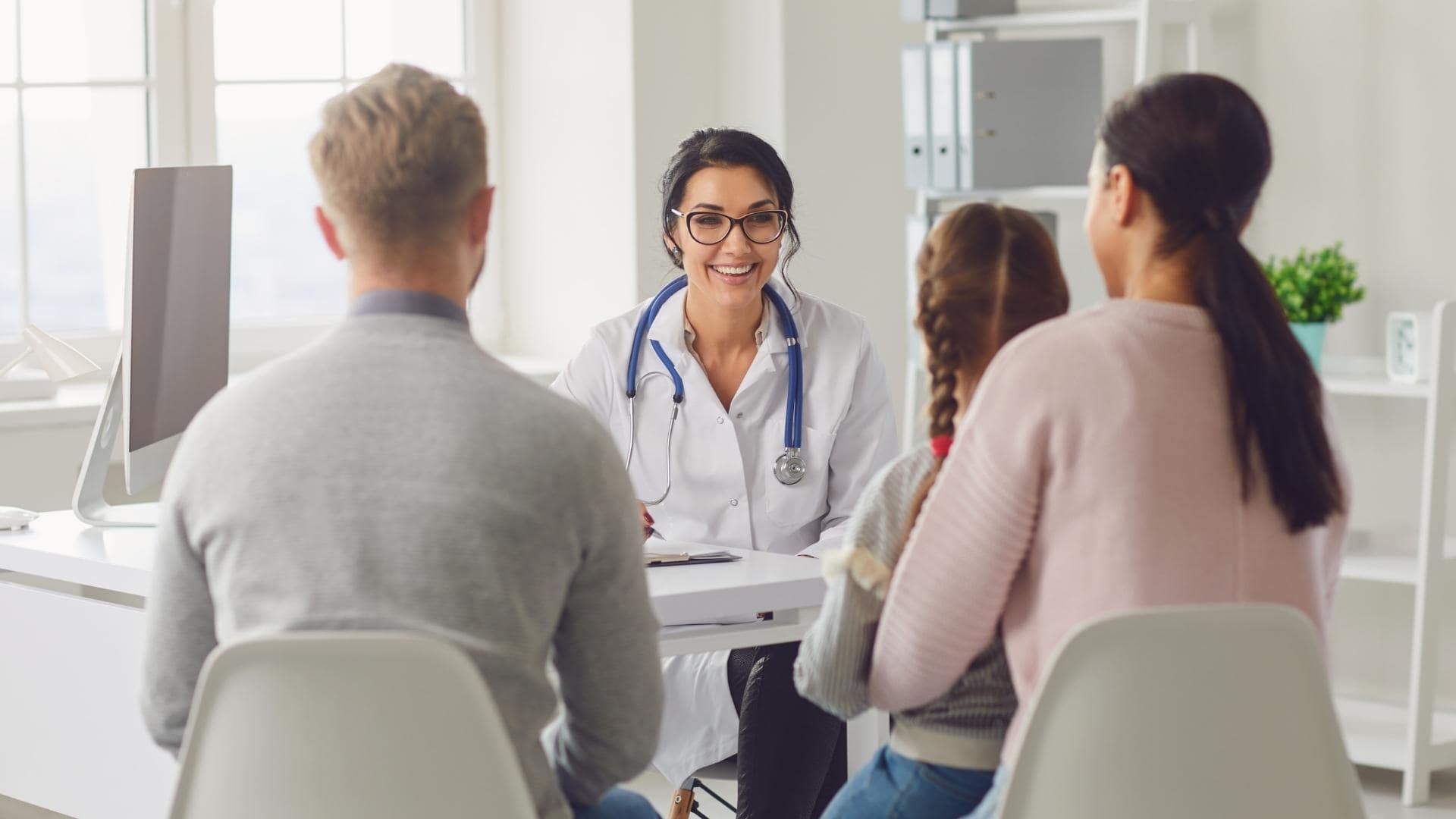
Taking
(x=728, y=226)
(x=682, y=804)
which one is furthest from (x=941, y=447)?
(x=728, y=226)

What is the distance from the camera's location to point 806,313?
2.71m

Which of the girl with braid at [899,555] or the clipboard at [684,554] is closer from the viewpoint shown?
the girl with braid at [899,555]

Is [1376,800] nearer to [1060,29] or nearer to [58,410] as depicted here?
[1060,29]

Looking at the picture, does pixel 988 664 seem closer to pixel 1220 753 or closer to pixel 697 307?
pixel 1220 753

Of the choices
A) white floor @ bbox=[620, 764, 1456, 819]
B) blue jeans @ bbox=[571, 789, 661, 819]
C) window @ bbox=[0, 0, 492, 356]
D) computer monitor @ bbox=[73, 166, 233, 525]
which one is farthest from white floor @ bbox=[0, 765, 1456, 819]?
blue jeans @ bbox=[571, 789, 661, 819]

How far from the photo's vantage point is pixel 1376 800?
3449 mm

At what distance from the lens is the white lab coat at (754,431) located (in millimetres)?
2592

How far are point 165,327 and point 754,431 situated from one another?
0.86 metres

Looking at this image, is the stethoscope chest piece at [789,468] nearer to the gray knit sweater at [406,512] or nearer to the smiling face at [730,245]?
the smiling face at [730,245]

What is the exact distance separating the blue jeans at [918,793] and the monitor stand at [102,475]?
1363mm

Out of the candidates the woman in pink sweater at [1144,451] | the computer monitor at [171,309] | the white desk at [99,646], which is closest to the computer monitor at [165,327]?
the computer monitor at [171,309]

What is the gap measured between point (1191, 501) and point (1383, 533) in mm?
2540

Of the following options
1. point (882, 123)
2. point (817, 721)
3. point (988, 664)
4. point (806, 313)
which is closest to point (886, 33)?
point (882, 123)

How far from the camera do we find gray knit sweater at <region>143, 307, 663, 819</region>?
128 cm
